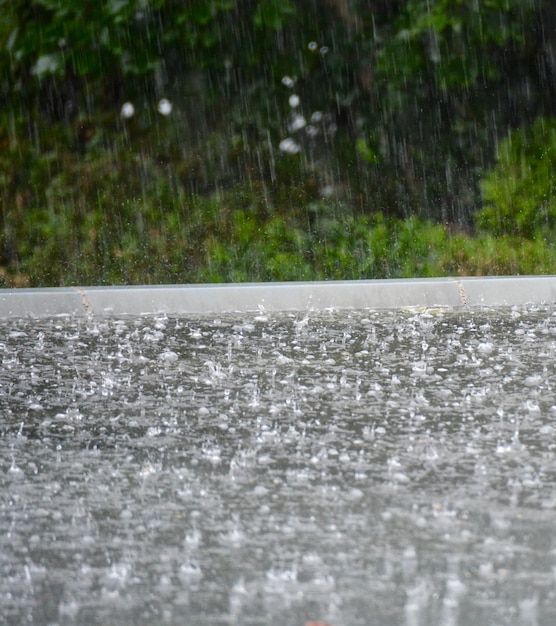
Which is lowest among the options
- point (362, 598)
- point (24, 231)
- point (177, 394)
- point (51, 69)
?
point (362, 598)

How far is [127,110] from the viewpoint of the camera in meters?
8.45

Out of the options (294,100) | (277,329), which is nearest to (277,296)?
(277,329)

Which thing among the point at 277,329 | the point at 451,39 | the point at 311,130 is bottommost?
the point at 277,329

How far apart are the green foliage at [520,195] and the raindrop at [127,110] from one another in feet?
8.63

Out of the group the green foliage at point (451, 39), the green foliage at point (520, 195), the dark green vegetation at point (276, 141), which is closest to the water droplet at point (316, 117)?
the dark green vegetation at point (276, 141)

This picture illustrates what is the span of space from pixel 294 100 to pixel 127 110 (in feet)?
Result: 4.06

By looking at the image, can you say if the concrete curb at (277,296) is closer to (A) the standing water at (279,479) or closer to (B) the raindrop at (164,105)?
(A) the standing water at (279,479)

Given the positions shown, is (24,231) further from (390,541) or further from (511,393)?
(390,541)

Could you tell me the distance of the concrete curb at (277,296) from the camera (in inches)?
267

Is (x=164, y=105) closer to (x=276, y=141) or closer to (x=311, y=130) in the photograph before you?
(x=276, y=141)

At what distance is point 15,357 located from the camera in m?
5.49

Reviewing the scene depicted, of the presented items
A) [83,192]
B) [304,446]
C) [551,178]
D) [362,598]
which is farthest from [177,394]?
[551,178]

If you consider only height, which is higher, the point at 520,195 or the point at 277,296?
the point at 520,195

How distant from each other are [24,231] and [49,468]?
488 centimetres
